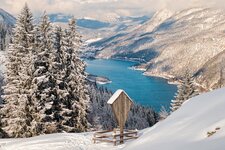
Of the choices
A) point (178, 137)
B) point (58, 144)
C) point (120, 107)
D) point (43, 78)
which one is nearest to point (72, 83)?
point (43, 78)

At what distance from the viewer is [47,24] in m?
40.5

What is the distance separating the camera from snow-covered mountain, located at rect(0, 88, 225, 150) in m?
16.9

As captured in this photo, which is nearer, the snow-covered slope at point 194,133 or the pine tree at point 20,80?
the snow-covered slope at point 194,133

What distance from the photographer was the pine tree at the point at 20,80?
3788 cm

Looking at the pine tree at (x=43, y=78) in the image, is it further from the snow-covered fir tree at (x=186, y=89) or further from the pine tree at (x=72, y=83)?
the snow-covered fir tree at (x=186, y=89)

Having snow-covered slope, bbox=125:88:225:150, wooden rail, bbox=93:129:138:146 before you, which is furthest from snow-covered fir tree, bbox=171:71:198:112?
snow-covered slope, bbox=125:88:225:150

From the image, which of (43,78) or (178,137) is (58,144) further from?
(178,137)

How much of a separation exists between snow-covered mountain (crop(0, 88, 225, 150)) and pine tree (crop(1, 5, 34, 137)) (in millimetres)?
5104

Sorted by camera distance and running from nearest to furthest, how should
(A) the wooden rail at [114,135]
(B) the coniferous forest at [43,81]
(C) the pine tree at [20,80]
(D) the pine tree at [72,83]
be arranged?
(A) the wooden rail at [114,135], (C) the pine tree at [20,80], (B) the coniferous forest at [43,81], (D) the pine tree at [72,83]

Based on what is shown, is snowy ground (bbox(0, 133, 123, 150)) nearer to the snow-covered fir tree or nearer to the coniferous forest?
the coniferous forest

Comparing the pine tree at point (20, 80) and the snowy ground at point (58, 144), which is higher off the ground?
the pine tree at point (20, 80)

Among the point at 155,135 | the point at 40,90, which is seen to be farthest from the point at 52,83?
the point at 155,135

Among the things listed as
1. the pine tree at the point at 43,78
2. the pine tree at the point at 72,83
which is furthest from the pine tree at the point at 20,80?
the pine tree at the point at 72,83

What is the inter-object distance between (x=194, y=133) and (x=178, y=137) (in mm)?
803
